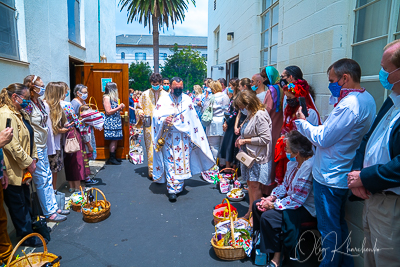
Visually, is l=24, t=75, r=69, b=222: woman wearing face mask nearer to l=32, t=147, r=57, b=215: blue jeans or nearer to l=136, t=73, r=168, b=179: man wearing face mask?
l=32, t=147, r=57, b=215: blue jeans

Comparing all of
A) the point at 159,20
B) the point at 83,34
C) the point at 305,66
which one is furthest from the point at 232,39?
the point at 159,20

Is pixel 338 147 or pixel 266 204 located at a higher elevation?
pixel 338 147

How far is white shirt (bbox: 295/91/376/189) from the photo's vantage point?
2.20 m

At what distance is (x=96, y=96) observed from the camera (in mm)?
7062

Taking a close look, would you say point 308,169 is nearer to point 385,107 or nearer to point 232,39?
point 385,107

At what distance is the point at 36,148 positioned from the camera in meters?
3.36

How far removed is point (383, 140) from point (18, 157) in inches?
128

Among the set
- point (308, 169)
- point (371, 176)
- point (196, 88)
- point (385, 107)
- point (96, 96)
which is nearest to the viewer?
point (371, 176)

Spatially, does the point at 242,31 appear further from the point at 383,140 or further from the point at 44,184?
the point at 383,140

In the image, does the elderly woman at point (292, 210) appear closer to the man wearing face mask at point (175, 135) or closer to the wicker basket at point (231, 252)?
the wicker basket at point (231, 252)

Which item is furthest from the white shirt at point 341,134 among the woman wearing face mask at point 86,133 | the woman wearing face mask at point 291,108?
the woman wearing face mask at point 86,133

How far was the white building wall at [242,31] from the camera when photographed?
263 inches

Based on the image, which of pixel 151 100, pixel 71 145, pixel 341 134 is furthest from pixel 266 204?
pixel 151 100

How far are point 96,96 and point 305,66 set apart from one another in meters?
5.12
